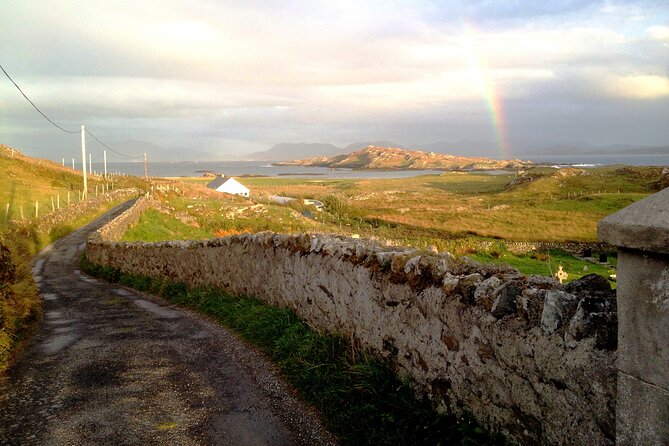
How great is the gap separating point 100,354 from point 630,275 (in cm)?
746

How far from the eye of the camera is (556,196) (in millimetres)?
74000

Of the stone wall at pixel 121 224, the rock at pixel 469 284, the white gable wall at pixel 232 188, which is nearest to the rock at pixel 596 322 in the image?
the rock at pixel 469 284

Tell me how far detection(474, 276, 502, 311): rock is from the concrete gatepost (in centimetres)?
125

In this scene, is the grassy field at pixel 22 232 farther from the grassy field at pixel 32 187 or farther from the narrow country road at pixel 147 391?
the narrow country road at pixel 147 391

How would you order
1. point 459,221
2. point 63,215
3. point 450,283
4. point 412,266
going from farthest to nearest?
point 459,221
point 63,215
point 412,266
point 450,283

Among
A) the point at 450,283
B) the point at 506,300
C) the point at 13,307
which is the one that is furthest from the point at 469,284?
the point at 13,307

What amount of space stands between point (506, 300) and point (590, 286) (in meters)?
0.61

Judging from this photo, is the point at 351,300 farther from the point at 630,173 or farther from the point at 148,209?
the point at 630,173

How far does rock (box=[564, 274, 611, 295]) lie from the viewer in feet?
11.7

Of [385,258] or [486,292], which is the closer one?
[486,292]

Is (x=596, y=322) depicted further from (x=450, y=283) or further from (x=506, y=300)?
(x=450, y=283)

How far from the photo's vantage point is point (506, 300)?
13.0 ft

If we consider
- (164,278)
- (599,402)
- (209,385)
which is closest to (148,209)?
(164,278)

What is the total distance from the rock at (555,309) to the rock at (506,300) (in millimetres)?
386
